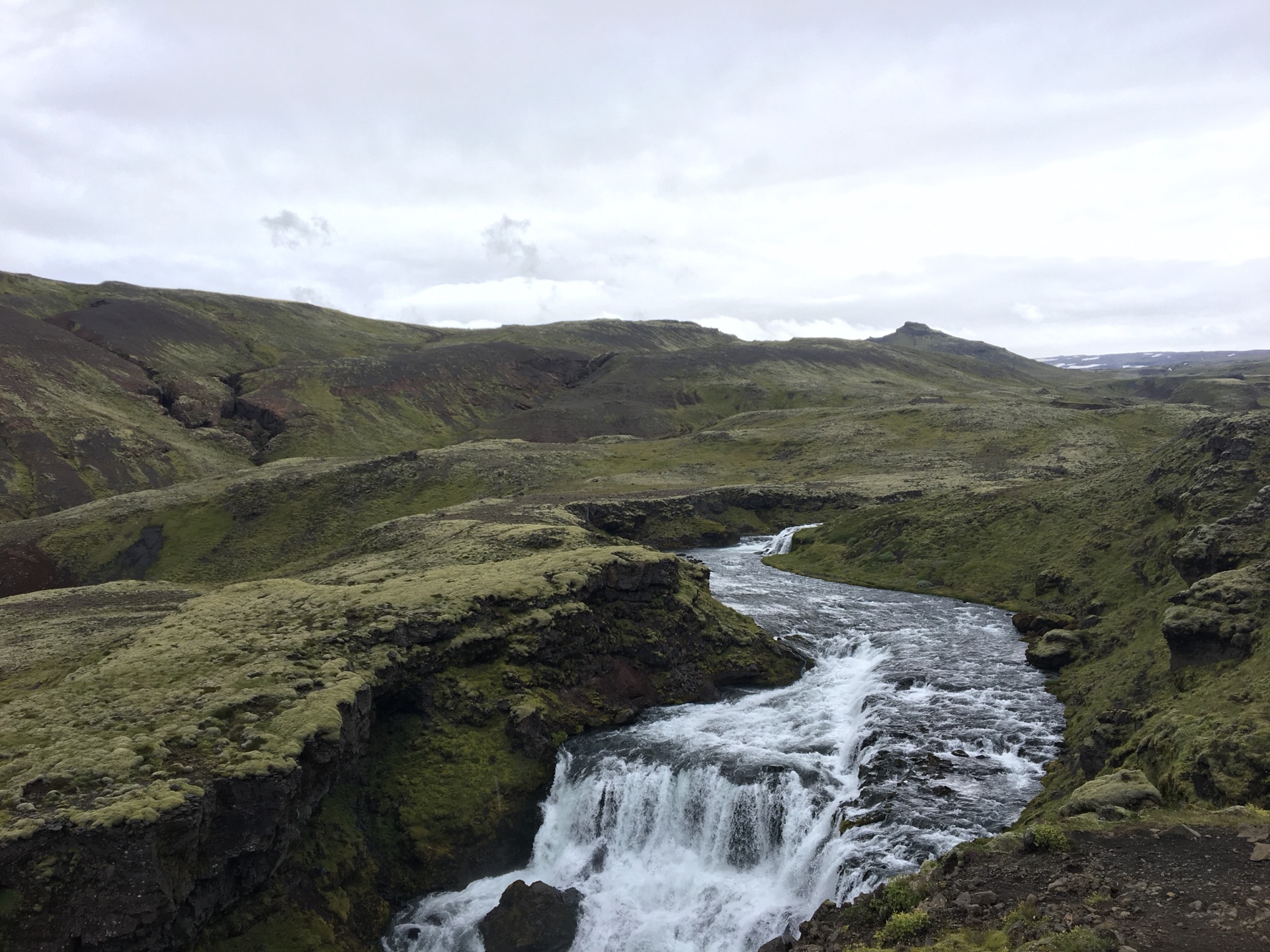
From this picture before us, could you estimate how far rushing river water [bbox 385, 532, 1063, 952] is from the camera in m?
27.7

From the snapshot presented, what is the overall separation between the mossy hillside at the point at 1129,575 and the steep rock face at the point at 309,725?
1871 cm

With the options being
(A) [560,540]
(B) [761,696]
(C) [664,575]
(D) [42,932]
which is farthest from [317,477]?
→ (D) [42,932]

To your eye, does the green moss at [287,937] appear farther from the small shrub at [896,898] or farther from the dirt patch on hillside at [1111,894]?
the small shrub at [896,898]

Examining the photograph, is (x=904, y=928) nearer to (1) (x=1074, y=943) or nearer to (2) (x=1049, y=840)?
(1) (x=1074, y=943)

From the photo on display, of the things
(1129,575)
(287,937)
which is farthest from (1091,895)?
(1129,575)

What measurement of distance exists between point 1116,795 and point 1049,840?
4.50m

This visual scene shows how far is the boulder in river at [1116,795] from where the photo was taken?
22422 millimetres

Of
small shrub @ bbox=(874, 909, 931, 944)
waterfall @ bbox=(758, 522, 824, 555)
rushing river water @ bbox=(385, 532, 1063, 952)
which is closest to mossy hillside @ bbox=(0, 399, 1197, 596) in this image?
waterfall @ bbox=(758, 522, 824, 555)

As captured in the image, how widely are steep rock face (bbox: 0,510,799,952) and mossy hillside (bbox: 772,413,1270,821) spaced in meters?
18.7

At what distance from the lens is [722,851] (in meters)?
30.7

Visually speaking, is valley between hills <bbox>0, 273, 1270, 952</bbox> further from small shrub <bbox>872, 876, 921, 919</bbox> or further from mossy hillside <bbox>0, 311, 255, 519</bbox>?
mossy hillside <bbox>0, 311, 255, 519</bbox>

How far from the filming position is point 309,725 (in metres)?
28.5

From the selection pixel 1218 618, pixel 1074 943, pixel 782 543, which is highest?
pixel 1218 618

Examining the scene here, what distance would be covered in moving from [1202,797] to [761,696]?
77.7ft
